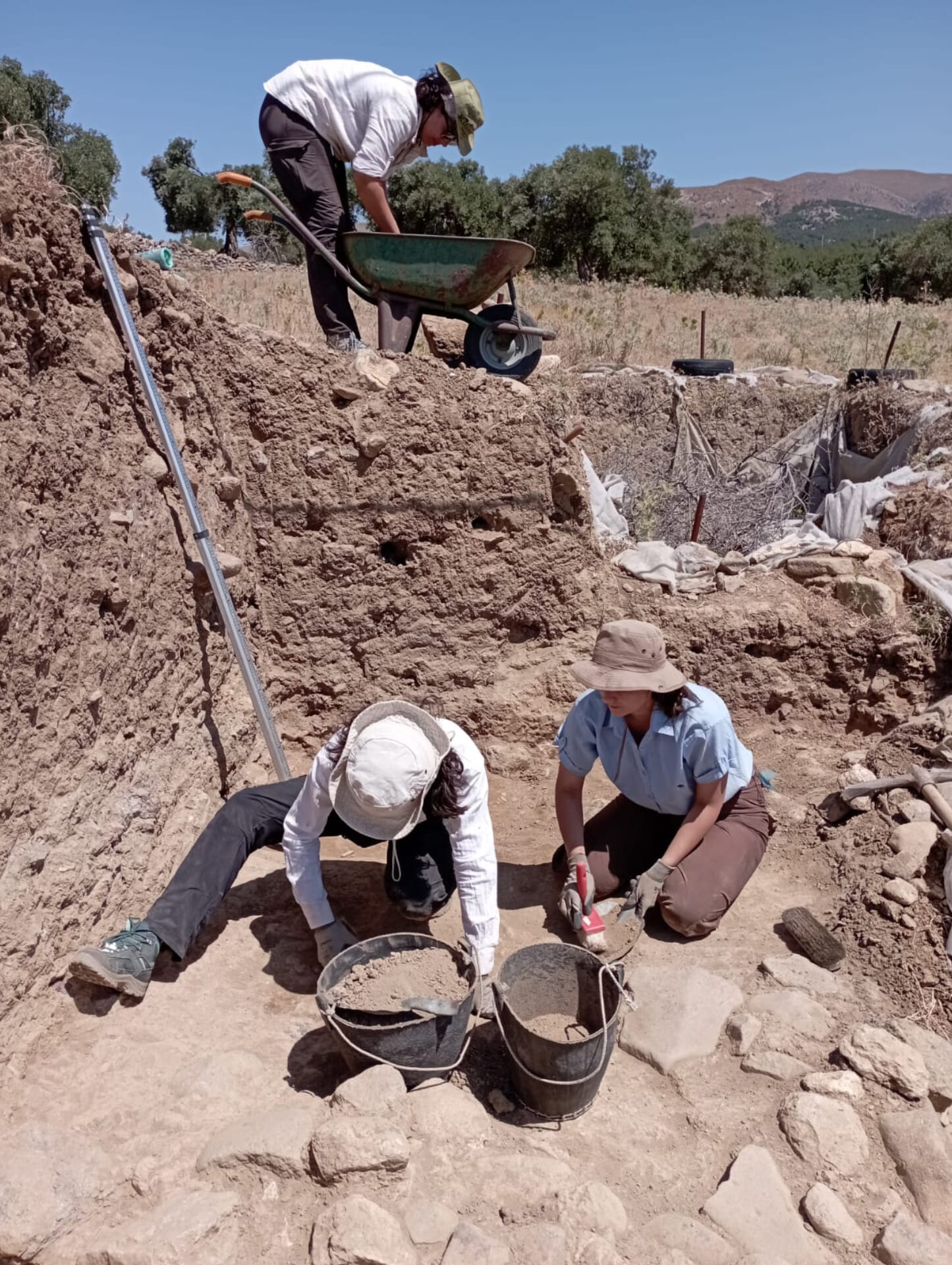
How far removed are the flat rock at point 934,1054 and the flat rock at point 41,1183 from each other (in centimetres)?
212

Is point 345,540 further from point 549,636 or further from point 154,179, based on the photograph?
point 154,179

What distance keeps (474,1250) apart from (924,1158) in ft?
3.73

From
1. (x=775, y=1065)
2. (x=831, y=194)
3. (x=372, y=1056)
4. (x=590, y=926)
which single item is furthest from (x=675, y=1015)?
(x=831, y=194)

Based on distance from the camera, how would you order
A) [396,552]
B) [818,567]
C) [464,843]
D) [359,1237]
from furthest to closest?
[818,567]
[396,552]
[464,843]
[359,1237]

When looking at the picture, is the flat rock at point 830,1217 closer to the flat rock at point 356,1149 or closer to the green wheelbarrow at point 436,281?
the flat rock at point 356,1149

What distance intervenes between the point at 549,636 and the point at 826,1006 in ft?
7.14

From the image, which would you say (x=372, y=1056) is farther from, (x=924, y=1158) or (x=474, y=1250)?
(x=924, y=1158)

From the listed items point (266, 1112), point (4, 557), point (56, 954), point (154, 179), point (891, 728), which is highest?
point (154, 179)

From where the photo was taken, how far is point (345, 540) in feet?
12.9

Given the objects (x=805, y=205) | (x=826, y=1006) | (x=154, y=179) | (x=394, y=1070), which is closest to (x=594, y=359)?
(x=826, y=1006)

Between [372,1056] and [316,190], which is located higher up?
[316,190]

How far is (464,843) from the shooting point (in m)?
2.45

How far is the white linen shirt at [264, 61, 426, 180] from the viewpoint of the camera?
12.1 ft

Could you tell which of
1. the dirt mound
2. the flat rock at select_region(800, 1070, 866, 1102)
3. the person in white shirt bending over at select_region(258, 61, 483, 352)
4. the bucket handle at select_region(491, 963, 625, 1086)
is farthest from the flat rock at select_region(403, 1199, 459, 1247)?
the person in white shirt bending over at select_region(258, 61, 483, 352)
